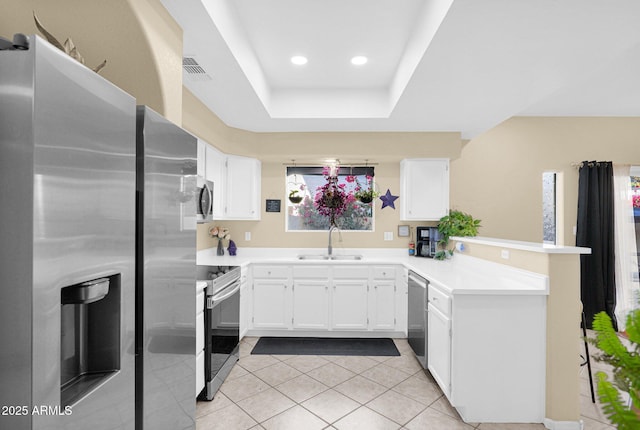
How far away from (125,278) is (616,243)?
18.0 feet

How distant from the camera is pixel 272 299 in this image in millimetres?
3730

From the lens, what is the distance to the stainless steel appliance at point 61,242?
→ 1.86 feet

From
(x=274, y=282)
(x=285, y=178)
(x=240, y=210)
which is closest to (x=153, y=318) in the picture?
(x=274, y=282)

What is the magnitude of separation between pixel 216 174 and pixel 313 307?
183 centimetres

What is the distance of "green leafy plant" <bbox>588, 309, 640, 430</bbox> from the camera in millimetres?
523

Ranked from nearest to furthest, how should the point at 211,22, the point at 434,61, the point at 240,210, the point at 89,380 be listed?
the point at 89,380 → the point at 211,22 → the point at 434,61 → the point at 240,210

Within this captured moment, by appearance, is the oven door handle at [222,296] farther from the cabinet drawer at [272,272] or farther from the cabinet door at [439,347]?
the cabinet door at [439,347]

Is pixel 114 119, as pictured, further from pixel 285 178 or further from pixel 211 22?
pixel 285 178

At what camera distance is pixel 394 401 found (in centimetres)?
250

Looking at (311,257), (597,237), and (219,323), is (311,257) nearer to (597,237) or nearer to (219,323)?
(219,323)

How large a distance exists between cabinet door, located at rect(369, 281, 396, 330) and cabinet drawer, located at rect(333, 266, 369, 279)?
255 millimetres

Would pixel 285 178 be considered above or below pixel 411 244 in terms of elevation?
above

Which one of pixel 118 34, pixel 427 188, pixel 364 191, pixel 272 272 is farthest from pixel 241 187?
pixel 118 34

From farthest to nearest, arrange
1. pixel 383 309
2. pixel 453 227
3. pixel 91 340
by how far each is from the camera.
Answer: pixel 453 227
pixel 383 309
pixel 91 340
